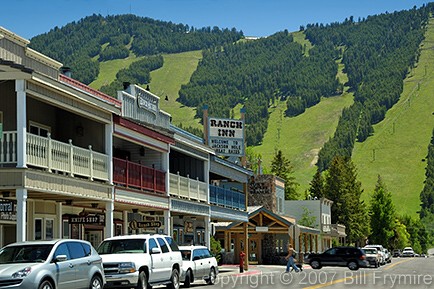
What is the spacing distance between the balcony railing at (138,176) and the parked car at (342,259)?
21.9 meters

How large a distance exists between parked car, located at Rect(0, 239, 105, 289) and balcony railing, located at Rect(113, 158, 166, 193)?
37.3 ft

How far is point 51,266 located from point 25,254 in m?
1.28

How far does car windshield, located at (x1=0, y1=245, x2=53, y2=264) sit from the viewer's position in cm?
2136

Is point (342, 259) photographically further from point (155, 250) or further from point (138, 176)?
point (155, 250)

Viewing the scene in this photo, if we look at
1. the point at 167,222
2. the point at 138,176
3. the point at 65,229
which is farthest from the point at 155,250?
the point at 167,222

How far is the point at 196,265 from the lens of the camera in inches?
1331

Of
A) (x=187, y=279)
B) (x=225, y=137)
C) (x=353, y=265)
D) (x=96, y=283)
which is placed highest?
(x=225, y=137)

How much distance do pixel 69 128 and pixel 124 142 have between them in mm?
6265

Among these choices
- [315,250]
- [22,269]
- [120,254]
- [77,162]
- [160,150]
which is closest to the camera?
[22,269]

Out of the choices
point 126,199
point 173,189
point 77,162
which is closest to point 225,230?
point 173,189

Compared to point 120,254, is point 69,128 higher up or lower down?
higher up

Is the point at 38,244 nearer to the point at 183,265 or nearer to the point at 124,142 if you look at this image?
the point at 183,265

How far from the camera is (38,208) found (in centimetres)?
3228

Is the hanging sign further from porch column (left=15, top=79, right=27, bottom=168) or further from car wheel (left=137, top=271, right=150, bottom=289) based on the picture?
porch column (left=15, top=79, right=27, bottom=168)
